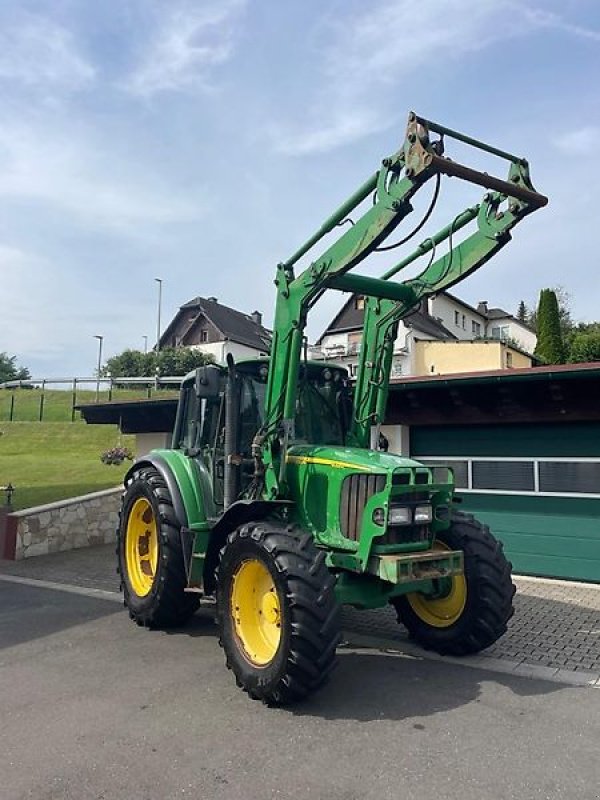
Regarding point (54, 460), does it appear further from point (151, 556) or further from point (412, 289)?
point (412, 289)

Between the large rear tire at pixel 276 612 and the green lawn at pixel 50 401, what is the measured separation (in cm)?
2762

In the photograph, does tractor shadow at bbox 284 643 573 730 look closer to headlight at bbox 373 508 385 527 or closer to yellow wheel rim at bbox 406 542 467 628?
yellow wheel rim at bbox 406 542 467 628

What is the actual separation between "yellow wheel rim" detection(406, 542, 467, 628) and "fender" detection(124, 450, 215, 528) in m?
2.05

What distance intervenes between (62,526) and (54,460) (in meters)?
12.1

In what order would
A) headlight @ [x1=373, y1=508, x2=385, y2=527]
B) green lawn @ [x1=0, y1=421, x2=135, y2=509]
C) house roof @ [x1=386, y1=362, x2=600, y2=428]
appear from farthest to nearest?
1. green lawn @ [x1=0, y1=421, x2=135, y2=509]
2. house roof @ [x1=386, y1=362, x2=600, y2=428]
3. headlight @ [x1=373, y1=508, x2=385, y2=527]

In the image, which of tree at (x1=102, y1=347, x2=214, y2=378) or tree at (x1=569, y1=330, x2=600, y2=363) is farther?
tree at (x1=102, y1=347, x2=214, y2=378)

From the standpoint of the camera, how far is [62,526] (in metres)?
11.4

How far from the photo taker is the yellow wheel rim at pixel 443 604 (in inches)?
219

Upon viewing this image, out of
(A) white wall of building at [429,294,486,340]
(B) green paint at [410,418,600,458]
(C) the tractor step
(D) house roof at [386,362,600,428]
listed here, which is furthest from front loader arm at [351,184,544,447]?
(A) white wall of building at [429,294,486,340]

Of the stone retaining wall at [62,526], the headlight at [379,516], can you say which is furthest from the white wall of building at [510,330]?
the headlight at [379,516]

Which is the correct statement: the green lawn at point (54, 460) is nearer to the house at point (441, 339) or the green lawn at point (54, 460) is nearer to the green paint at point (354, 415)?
the house at point (441, 339)

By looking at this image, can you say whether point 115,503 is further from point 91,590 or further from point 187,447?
point 187,447

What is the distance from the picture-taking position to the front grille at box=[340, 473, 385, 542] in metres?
4.91

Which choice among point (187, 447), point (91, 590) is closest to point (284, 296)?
point (187, 447)
